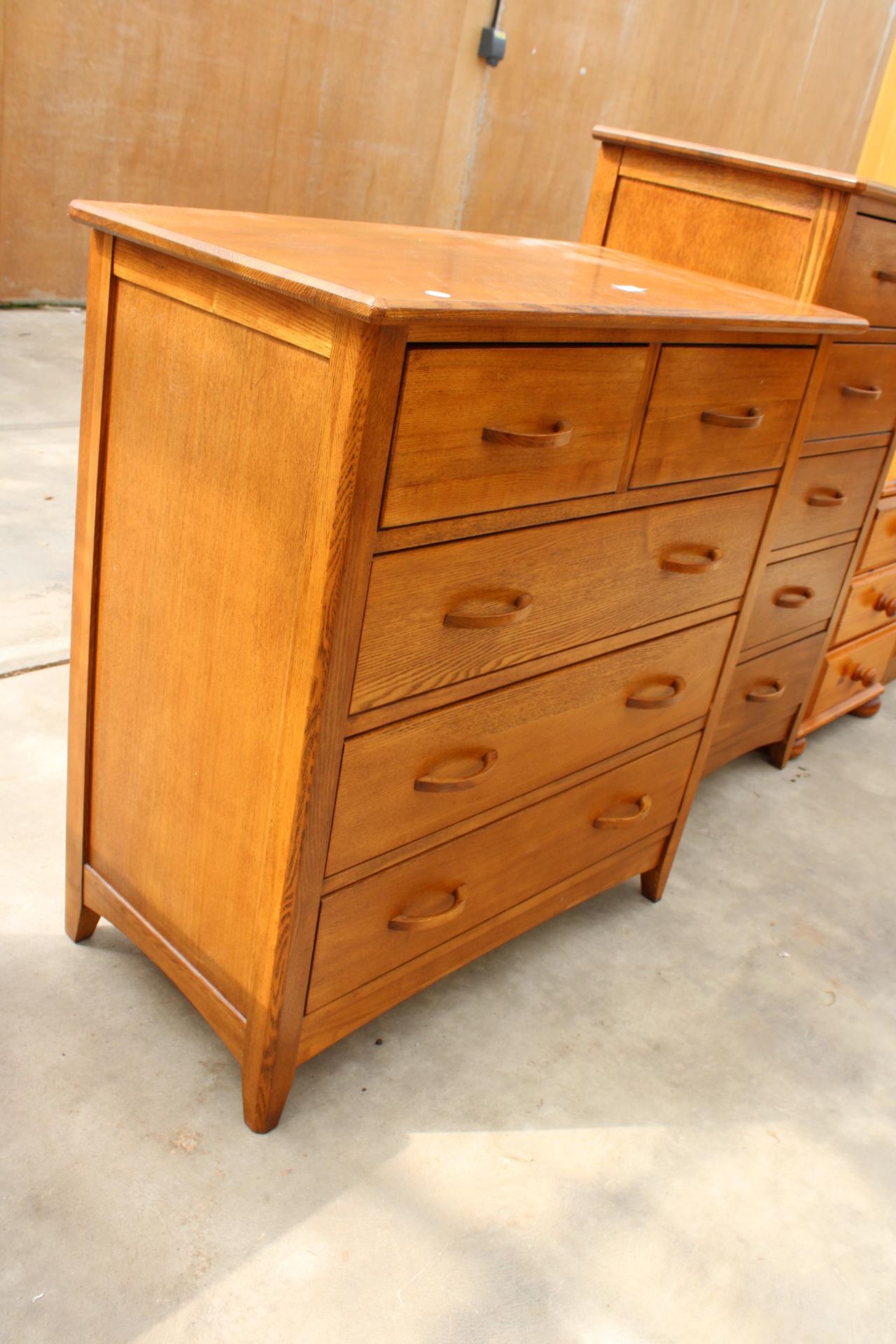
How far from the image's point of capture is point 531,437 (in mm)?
1328

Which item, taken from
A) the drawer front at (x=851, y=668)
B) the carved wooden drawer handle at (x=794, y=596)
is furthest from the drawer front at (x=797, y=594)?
the drawer front at (x=851, y=668)

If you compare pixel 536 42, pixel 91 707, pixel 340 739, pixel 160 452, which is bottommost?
pixel 91 707

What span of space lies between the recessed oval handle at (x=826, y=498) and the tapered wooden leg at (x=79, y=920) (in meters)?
1.57

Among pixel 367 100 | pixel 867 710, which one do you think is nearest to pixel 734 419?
pixel 867 710

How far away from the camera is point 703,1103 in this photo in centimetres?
179

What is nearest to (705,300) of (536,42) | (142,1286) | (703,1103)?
(703,1103)

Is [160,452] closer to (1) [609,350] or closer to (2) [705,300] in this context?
(1) [609,350]

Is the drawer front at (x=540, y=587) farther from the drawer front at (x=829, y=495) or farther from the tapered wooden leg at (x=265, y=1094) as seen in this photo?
the tapered wooden leg at (x=265, y=1094)

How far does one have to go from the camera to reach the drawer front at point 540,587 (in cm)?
131

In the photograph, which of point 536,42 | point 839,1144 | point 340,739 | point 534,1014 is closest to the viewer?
point 340,739

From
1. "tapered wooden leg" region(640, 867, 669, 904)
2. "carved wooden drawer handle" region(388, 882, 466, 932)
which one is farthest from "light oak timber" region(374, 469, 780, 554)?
"tapered wooden leg" region(640, 867, 669, 904)

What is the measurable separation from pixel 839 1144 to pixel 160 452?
142 centimetres

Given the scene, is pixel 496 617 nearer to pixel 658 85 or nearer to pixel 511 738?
pixel 511 738

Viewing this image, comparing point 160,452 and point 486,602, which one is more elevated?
point 160,452
